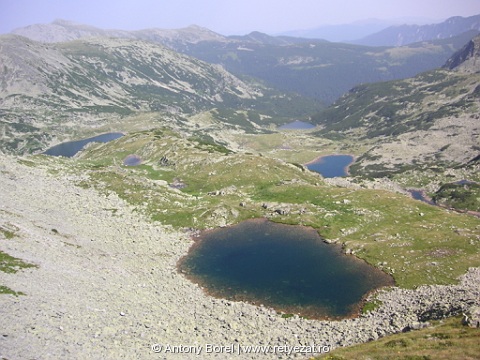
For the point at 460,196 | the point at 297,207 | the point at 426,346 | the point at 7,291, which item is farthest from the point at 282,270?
the point at 460,196

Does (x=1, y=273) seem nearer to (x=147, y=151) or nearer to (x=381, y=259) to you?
(x=381, y=259)

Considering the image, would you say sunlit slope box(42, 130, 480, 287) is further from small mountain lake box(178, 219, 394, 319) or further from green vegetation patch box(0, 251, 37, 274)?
green vegetation patch box(0, 251, 37, 274)

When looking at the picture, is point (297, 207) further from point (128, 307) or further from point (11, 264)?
point (11, 264)

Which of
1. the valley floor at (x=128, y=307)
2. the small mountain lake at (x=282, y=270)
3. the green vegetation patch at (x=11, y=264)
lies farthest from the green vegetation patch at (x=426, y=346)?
the green vegetation patch at (x=11, y=264)

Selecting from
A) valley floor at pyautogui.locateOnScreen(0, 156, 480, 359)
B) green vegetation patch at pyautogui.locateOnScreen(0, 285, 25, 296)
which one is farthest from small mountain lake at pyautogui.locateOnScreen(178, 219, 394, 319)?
green vegetation patch at pyautogui.locateOnScreen(0, 285, 25, 296)

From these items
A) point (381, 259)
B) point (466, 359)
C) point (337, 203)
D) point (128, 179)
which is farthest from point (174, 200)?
point (466, 359)

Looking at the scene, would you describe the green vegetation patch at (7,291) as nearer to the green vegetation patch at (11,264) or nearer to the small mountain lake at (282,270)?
the green vegetation patch at (11,264)
